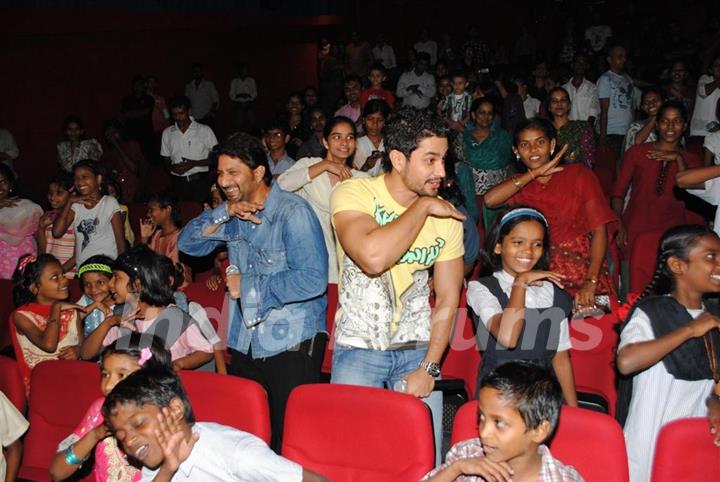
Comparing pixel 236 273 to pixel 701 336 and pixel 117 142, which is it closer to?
pixel 701 336

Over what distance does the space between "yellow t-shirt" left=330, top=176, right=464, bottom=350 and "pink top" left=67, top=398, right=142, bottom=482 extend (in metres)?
0.84

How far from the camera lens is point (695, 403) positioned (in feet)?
9.07

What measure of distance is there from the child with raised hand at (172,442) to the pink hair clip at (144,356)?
14.9 inches

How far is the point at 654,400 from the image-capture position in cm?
278

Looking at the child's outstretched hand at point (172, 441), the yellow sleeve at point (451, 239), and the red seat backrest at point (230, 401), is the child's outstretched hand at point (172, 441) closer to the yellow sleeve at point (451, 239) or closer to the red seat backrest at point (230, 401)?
the red seat backrest at point (230, 401)

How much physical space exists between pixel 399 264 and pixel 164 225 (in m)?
2.55

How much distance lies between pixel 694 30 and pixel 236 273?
15989mm

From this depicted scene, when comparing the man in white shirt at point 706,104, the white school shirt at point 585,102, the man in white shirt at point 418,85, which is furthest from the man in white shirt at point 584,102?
the man in white shirt at point 418,85

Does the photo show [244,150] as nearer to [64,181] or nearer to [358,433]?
[358,433]

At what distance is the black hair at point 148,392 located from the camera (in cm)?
249

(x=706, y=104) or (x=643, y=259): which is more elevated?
(x=706, y=104)

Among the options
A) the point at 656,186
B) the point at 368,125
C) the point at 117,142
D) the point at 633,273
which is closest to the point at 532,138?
the point at 633,273

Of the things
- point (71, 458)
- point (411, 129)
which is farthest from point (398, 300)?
point (71, 458)

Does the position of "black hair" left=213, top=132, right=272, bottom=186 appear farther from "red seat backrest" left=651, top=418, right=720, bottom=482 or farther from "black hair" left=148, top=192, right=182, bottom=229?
"black hair" left=148, top=192, right=182, bottom=229
